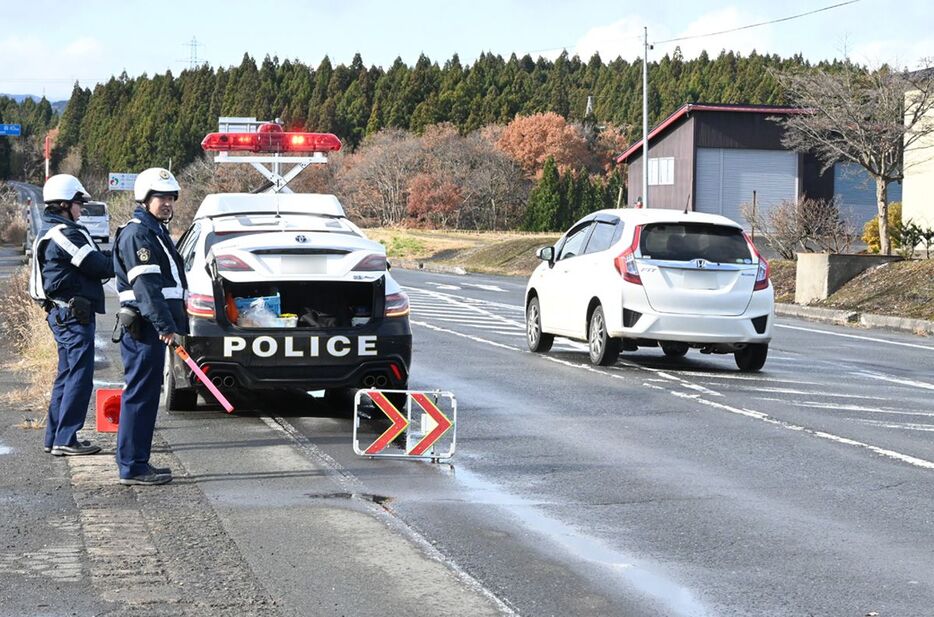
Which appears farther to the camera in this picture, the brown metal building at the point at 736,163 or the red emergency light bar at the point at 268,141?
the brown metal building at the point at 736,163

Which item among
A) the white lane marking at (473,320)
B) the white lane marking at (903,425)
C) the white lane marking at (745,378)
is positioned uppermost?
the white lane marking at (903,425)

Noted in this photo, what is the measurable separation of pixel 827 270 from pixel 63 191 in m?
21.4

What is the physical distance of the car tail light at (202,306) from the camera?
10.8 meters

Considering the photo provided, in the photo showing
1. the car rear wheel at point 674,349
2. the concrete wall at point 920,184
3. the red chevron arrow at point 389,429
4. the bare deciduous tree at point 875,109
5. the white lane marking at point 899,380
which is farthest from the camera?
the concrete wall at point 920,184

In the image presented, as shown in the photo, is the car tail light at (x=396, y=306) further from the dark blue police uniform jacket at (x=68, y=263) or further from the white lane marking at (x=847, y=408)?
the white lane marking at (x=847, y=408)

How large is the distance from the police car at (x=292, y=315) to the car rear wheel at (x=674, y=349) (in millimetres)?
4941

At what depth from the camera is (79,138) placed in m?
180

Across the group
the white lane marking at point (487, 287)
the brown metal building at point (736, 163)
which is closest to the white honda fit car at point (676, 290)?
the white lane marking at point (487, 287)

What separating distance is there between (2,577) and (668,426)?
607cm

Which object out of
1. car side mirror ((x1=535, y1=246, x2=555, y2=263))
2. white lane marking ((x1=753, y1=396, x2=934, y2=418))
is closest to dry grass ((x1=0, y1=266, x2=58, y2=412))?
car side mirror ((x1=535, y1=246, x2=555, y2=263))

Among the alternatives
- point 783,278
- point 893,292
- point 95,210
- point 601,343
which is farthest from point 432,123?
point 601,343

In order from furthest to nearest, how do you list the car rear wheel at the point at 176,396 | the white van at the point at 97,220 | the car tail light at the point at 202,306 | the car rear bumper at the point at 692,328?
the white van at the point at 97,220, the car rear bumper at the point at 692,328, the car rear wheel at the point at 176,396, the car tail light at the point at 202,306

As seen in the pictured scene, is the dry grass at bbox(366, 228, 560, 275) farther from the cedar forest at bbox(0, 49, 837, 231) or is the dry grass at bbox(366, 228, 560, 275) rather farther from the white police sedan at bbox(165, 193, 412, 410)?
the white police sedan at bbox(165, 193, 412, 410)

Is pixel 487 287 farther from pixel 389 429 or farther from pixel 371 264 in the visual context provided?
pixel 389 429
